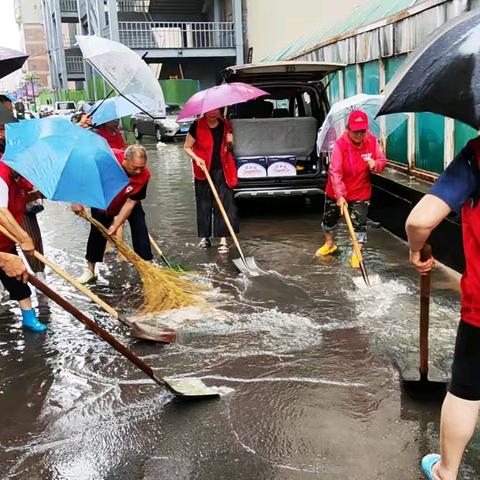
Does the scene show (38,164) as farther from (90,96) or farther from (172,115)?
(90,96)

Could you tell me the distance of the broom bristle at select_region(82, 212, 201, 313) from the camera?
5422 mm

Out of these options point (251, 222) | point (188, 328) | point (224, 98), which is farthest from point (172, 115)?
point (188, 328)

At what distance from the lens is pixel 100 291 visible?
597 cm

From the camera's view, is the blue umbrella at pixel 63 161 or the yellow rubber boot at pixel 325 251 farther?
the yellow rubber boot at pixel 325 251

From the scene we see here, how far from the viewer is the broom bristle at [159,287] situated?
213 inches

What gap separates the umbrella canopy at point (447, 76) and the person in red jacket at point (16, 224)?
2824 mm

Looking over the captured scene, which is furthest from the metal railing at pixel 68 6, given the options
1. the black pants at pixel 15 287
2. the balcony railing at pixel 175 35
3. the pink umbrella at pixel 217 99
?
the black pants at pixel 15 287

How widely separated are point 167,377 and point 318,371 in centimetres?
102

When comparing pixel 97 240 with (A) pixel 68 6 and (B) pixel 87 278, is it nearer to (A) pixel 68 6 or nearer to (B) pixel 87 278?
(B) pixel 87 278

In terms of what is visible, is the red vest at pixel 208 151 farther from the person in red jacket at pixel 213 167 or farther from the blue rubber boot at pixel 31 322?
the blue rubber boot at pixel 31 322

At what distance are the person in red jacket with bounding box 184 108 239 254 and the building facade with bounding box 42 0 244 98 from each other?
65.3ft

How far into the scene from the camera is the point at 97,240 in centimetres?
609

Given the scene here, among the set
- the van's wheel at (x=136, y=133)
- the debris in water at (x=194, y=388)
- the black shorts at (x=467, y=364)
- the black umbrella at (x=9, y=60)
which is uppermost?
the black umbrella at (x=9, y=60)

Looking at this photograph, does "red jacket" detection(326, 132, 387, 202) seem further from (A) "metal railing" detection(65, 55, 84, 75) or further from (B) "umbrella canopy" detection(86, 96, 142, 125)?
(A) "metal railing" detection(65, 55, 84, 75)
